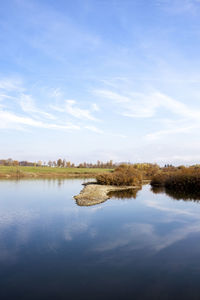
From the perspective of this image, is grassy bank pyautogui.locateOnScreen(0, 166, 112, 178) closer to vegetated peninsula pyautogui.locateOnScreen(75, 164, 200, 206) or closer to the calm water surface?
vegetated peninsula pyautogui.locateOnScreen(75, 164, 200, 206)

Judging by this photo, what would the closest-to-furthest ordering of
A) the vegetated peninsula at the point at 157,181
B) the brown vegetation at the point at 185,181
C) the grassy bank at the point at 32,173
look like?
the vegetated peninsula at the point at 157,181 → the brown vegetation at the point at 185,181 → the grassy bank at the point at 32,173

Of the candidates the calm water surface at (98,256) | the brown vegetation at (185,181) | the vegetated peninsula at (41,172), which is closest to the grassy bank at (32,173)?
the vegetated peninsula at (41,172)

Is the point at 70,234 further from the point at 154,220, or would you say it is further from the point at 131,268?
the point at 154,220

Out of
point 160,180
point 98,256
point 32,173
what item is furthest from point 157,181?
point 32,173

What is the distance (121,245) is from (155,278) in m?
2.95

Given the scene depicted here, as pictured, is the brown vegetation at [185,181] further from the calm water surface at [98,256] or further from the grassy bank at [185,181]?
the calm water surface at [98,256]

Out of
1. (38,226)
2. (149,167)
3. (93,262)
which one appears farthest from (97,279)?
(149,167)

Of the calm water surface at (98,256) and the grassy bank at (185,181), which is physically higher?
the grassy bank at (185,181)

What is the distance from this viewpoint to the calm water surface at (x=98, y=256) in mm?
6656

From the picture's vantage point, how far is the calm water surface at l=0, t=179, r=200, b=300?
6.66 meters

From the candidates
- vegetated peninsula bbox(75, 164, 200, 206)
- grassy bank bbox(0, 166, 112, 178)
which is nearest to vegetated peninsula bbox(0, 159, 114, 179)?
grassy bank bbox(0, 166, 112, 178)

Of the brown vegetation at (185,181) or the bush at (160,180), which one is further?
the bush at (160,180)

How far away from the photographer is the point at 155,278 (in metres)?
7.32

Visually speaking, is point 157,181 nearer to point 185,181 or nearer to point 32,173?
point 185,181
